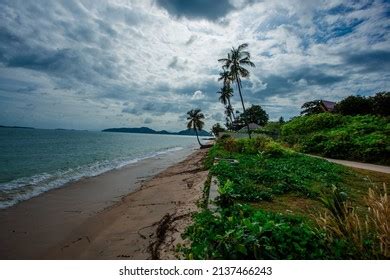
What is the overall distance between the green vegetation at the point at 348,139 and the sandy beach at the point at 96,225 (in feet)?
41.6

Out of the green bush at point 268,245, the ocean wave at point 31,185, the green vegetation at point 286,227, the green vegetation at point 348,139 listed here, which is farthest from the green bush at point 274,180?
the ocean wave at point 31,185

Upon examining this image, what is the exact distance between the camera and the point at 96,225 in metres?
7.26

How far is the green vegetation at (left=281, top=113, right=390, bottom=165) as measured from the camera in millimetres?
16469

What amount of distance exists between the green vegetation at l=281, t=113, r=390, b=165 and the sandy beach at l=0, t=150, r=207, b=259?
1268 centimetres

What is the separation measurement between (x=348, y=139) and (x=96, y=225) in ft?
61.1

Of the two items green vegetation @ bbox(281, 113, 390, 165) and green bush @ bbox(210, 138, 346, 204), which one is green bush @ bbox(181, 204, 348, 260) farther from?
green vegetation @ bbox(281, 113, 390, 165)

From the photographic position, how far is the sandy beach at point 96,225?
542 cm

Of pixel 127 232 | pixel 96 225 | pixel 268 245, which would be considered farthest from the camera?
pixel 96 225

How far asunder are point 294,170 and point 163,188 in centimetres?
571

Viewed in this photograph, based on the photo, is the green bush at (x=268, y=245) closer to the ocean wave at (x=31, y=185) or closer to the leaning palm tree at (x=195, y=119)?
the ocean wave at (x=31, y=185)

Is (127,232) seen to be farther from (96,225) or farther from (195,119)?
(195,119)

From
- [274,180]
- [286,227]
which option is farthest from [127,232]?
[274,180]
